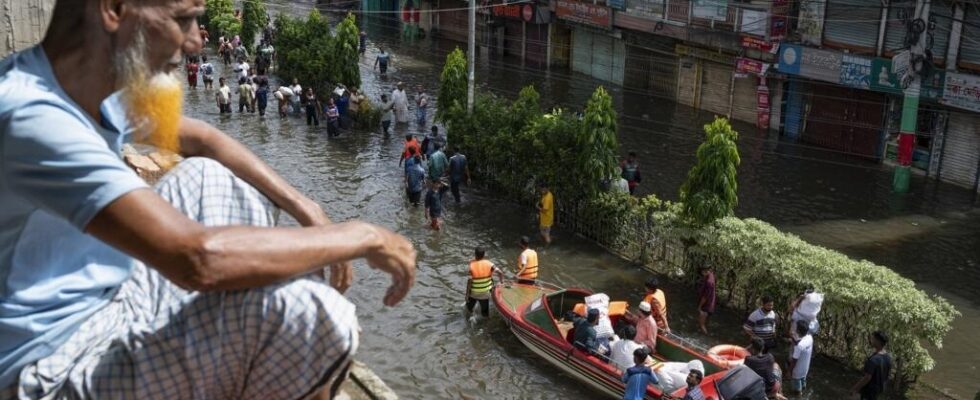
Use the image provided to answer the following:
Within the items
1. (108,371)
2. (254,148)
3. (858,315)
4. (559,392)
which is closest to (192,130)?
(108,371)

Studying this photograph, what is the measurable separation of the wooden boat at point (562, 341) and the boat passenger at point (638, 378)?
0.43ft

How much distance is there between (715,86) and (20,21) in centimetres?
2547

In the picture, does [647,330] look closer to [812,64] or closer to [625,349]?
[625,349]

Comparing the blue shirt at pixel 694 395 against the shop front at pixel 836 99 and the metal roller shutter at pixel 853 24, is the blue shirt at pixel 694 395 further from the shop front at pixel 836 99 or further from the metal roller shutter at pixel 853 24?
the metal roller shutter at pixel 853 24

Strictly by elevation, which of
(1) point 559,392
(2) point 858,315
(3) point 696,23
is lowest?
(1) point 559,392

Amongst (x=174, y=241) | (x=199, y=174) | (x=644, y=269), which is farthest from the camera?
(x=644, y=269)

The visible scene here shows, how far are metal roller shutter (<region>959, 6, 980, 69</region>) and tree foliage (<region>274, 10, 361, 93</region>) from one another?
16640mm

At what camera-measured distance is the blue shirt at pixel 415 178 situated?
19.6 meters

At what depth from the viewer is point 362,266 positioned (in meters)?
15.9

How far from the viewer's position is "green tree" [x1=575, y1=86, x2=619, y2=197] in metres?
17.4

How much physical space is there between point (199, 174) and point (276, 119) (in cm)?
2680

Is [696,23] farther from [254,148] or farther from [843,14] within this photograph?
[254,148]

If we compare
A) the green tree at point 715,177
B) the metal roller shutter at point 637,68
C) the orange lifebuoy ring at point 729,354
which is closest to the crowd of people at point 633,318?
the orange lifebuoy ring at point 729,354

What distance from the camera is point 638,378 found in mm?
11016
